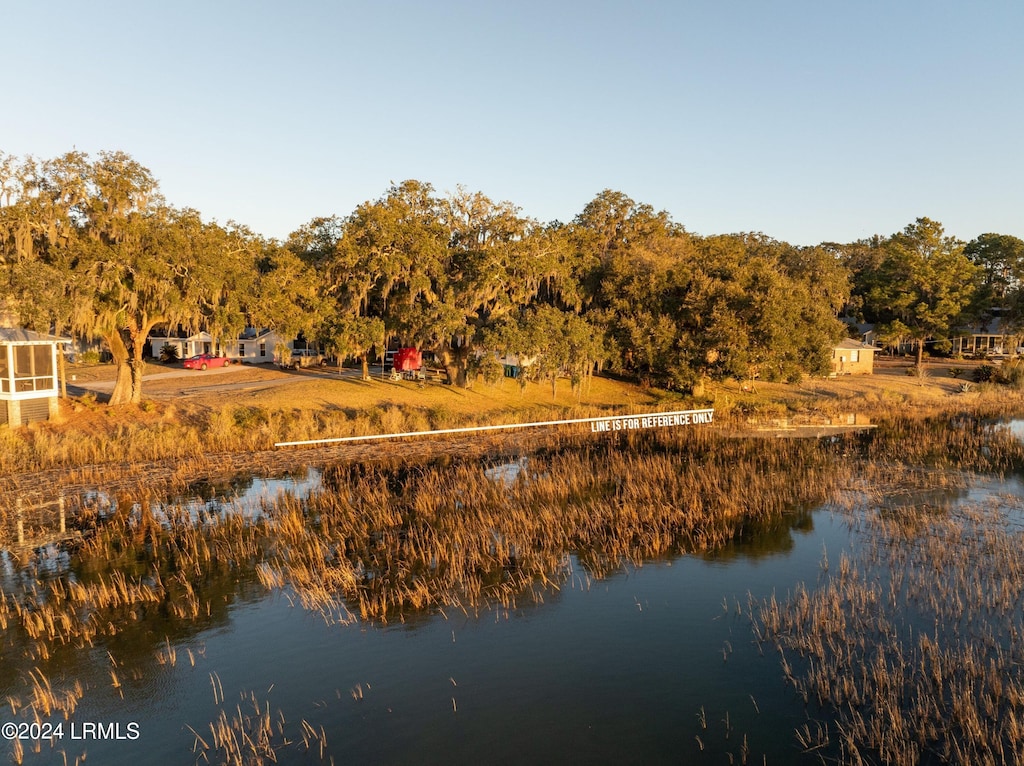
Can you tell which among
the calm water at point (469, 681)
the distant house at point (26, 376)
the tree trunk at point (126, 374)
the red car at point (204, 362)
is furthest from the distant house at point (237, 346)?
the calm water at point (469, 681)

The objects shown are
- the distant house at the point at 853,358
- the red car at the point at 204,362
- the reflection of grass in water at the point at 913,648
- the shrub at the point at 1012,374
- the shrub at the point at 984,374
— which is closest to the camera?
the reflection of grass in water at the point at 913,648

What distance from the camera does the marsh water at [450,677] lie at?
9.95 meters

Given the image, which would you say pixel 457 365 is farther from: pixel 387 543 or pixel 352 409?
pixel 387 543

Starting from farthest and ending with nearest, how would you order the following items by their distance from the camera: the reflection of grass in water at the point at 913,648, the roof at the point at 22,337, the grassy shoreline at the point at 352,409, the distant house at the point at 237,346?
the distant house at the point at 237,346 < the roof at the point at 22,337 < the grassy shoreline at the point at 352,409 < the reflection of grass in water at the point at 913,648

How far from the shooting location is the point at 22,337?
29797 mm

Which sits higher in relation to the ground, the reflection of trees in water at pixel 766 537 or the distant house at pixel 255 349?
the distant house at pixel 255 349

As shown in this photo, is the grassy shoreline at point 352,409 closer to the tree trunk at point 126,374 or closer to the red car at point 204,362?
the tree trunk at point 126,374

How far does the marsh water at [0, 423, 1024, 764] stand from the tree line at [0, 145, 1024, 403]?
60.8ft

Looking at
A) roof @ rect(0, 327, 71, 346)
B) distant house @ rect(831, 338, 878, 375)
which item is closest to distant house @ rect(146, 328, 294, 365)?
roof @ rect(0, 327, 71, 346)

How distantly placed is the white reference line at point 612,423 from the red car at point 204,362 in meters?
28.5

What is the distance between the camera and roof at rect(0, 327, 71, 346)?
29.1 m

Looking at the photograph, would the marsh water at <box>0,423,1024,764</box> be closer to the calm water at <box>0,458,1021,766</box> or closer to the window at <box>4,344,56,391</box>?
the calm water at <box>0,458,1021,766</box>

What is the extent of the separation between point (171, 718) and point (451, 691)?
4.19 meters

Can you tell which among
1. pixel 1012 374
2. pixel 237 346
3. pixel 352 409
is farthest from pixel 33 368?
pixel 1012 374
